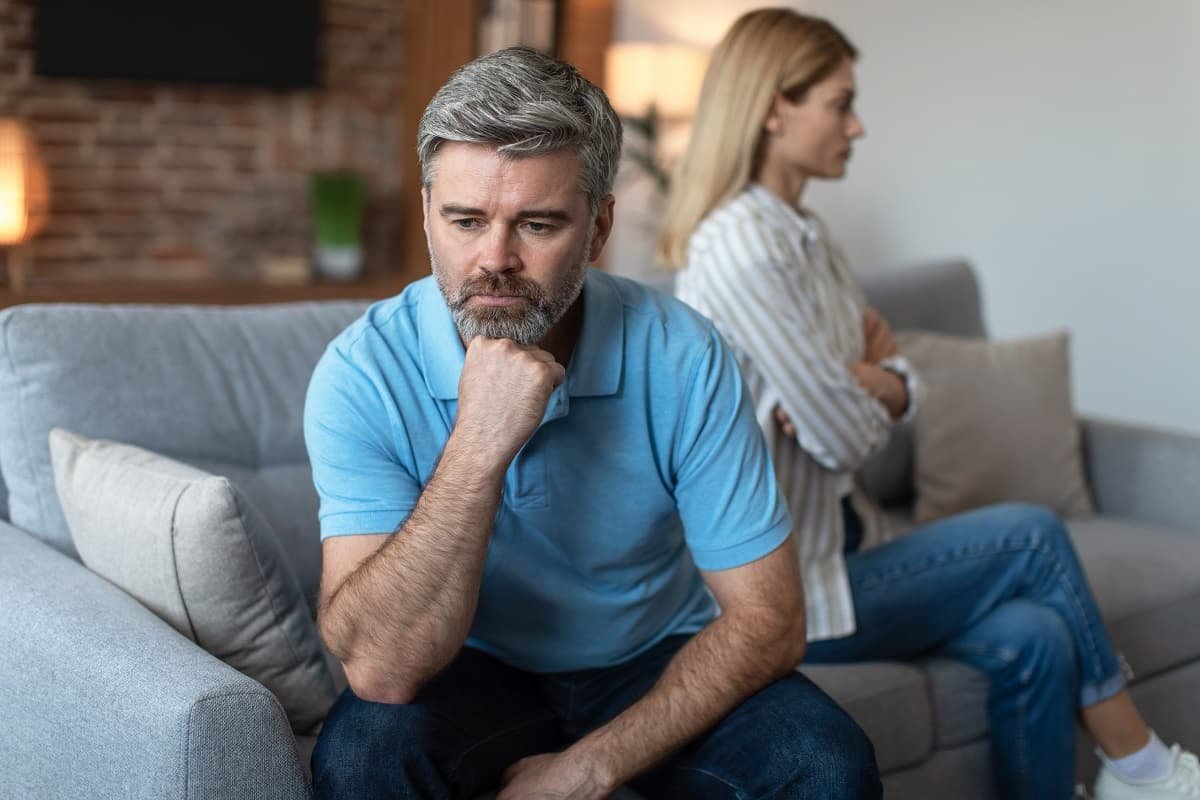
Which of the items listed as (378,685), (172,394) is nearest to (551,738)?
(378,685)

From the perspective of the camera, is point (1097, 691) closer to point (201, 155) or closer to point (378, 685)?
point (378, 685)

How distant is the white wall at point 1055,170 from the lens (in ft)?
11.4

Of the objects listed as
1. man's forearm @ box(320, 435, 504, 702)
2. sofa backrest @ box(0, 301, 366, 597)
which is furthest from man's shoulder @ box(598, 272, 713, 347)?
sofa backrest @ box(0, 301, 366, 597)

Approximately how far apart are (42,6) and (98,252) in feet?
2.79

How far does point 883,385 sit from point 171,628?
107 centimetres

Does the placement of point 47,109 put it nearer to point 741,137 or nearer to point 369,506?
point 741,137

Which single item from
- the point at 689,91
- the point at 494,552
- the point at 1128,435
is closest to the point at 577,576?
the point at 494,552

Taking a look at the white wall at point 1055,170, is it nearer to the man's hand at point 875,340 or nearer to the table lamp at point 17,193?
the man's hand at point 875,340

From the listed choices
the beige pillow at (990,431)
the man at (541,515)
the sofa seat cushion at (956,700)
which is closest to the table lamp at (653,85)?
the beige pillow at (990,431)

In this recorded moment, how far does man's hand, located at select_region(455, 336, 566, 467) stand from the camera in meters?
1.33

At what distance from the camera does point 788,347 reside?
187 cm

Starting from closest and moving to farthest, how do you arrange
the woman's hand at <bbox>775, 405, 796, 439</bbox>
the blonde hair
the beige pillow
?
the woman's hand at <bbox>775, 405, 796, 439</bbox> < the blonde hair < the beige pillow

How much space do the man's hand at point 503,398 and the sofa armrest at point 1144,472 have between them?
5.87 ft

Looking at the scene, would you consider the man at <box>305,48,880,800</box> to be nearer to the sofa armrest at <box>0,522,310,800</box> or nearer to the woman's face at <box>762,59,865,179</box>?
the sofa armrest at <box>0,522,310,800</box>
